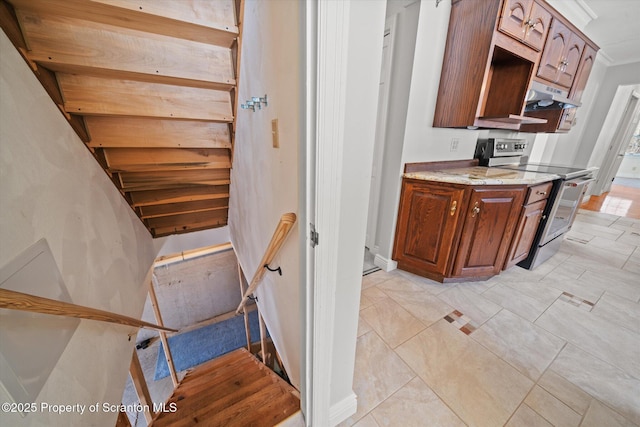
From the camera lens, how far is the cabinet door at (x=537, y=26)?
1.71m

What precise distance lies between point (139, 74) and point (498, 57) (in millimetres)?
2657

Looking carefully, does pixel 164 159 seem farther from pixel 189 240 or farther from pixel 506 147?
pixel 506 147

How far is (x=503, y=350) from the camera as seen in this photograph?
1.48m

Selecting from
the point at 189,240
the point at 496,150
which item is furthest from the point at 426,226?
the point at 189,240

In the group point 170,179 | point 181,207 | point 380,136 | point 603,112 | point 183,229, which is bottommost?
point 183,229

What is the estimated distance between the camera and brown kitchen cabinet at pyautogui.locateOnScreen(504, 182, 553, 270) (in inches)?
76.4

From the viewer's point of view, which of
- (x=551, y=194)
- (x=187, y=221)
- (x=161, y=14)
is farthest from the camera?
(x=187, y=221)

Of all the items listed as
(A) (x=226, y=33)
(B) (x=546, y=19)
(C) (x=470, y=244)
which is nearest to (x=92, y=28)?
(A) (x=226, y=33)

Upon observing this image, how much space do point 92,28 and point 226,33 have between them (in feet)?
2.21

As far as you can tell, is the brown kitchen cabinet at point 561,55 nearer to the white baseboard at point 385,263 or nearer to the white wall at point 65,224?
the white baseboard at point 385,263

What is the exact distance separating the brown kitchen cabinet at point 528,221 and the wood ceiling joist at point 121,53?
2.55m

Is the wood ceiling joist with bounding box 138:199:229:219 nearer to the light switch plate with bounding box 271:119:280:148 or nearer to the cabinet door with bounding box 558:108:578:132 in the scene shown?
the light switch plate with bounding box 271:119:280:148

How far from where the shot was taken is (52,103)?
1.26m

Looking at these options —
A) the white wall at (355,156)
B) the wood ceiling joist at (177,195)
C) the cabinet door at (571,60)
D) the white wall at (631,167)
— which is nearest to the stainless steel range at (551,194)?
the cabinet door at (571,60)
